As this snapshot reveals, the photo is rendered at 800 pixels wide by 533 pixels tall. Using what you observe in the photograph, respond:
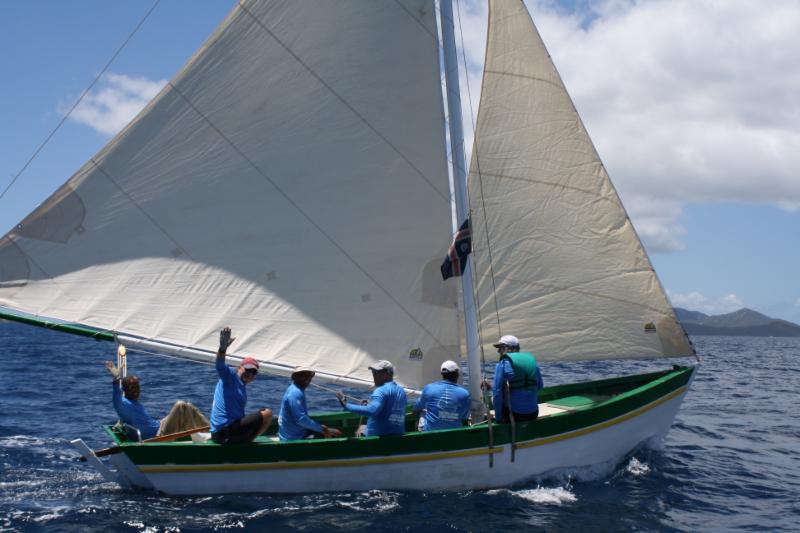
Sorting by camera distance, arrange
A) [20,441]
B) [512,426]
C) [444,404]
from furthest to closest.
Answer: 1. [20,441]
2. [444,404]
3. [512,426]

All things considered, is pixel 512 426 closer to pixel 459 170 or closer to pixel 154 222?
pixel 459 170

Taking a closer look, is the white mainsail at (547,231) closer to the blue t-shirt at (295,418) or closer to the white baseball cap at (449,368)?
the white baseball cap at (449,368)

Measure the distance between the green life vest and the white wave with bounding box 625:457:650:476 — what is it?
2.71 m

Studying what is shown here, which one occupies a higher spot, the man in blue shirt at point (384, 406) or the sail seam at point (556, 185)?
the sail seam at point (556, 185)

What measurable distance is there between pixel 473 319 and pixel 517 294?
51.2 inches

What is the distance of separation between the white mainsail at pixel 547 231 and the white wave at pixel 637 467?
1.88m

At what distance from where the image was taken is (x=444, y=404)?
34.2 feet

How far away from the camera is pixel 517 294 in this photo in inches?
478

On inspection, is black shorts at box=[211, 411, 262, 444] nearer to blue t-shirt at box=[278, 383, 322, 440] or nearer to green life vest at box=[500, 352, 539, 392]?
blue t-shirt at box=[278, 383, 322, 440]

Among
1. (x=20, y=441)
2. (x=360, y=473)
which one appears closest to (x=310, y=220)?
(x=360, y=473)

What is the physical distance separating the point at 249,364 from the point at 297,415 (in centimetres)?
103

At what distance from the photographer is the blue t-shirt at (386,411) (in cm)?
1003

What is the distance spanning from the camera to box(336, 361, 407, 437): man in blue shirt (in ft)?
33.0

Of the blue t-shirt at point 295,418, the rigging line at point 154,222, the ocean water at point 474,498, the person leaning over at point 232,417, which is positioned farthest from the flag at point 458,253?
the rigging line at point 154,222
